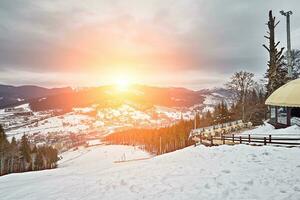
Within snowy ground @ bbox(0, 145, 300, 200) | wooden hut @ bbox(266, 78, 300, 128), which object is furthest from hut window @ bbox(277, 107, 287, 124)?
snowy ground @ bbox(0, 145, 300, 200)

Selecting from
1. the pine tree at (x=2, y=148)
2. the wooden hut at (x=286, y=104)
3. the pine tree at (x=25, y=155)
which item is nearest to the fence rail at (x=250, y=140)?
the wooden hut at (x=286, y=104)

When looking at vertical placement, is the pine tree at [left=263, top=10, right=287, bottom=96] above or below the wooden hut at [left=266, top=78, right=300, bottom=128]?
above

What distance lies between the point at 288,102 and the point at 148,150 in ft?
301

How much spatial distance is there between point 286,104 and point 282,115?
5.47 m

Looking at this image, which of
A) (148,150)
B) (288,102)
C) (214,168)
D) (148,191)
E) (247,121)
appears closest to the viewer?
(148,191)

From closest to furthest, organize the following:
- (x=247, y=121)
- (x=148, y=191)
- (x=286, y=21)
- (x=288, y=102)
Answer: (x=148, y=191), (x=288, y=102), (x=286, y=21), (x=247, y=121)

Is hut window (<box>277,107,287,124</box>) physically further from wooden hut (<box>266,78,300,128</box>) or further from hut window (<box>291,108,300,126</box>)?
hut window (<box>291,108,300,126</box>)

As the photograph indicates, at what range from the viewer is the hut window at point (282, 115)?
99.3 feet

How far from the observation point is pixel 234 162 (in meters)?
15.3

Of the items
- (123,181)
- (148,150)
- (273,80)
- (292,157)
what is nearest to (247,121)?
(273,80)

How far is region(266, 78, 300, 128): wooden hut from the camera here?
26.0m

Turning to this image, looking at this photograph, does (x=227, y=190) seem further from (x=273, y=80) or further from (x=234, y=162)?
(x=273, y=80)

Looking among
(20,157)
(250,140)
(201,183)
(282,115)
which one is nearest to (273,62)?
(282,115)

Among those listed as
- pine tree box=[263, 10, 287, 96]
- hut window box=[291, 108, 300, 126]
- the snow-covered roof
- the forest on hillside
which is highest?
pine tree box=[263, 10, 287, 96]
